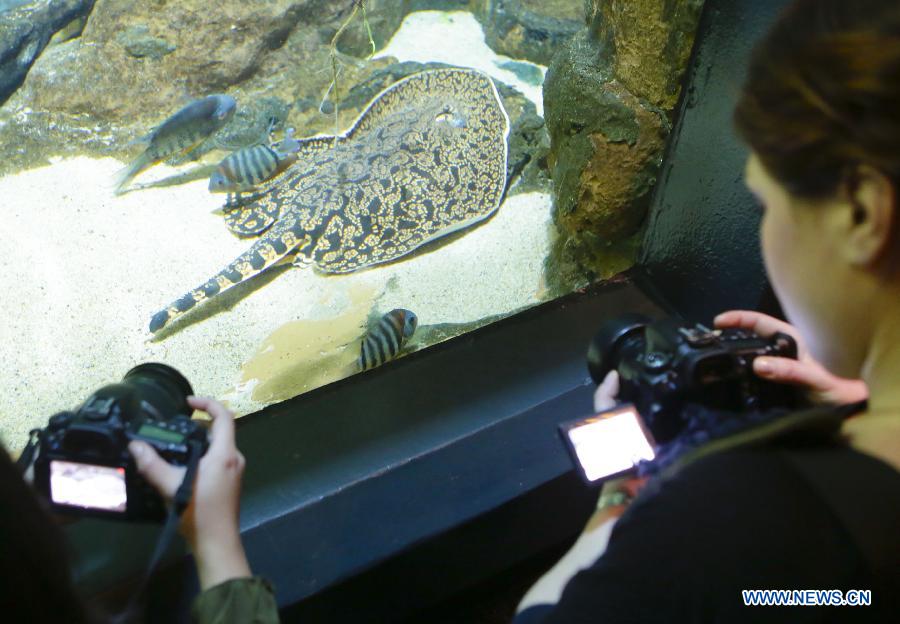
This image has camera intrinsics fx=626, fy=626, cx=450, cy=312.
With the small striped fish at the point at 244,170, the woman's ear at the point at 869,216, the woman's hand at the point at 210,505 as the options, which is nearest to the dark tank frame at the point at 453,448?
the woman's hand at the point at 210,505

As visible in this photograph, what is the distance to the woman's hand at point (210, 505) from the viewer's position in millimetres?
1194

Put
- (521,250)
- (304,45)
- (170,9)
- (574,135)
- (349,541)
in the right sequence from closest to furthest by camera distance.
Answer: (349,541) → (574,135) → (521,250) → (170,9) → (304,45)

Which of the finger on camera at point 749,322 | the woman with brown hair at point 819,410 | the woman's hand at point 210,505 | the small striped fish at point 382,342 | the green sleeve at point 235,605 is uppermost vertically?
the woman with brown hair at point 819,410

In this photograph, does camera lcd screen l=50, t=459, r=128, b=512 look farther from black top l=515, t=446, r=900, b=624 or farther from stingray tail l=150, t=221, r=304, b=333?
stingray tail l=150, t=221, r=304, b=333

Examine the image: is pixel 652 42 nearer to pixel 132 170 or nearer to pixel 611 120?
pixel 611 120

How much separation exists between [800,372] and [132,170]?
12.8 ft

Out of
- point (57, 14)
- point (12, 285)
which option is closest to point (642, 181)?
point (12, 285)

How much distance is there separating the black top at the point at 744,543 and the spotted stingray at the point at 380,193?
243cm

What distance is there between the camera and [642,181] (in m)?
2.63

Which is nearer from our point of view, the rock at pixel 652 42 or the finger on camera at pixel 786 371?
the finger on camera at pixel 786 371

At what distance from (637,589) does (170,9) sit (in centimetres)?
550

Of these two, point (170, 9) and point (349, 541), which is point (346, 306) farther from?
point (170, 9)
